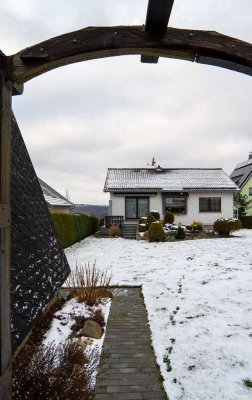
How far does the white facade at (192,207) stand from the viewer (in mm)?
29531

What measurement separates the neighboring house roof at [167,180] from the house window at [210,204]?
3.28 ft

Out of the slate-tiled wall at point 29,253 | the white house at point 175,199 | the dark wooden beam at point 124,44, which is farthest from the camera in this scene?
the white house at point 175,199

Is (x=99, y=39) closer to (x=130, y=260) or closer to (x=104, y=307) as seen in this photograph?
(x=104, y=307)

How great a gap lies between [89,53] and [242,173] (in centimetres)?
4191

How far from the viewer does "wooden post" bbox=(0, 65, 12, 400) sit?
8.09 feet

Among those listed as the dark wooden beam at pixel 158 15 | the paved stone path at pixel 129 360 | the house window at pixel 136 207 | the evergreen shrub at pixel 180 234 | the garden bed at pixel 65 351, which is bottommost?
the paved stone path at pixel 129 360

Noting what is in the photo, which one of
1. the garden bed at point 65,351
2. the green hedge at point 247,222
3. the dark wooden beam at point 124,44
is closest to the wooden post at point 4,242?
the dark wooden beam at point 124,44

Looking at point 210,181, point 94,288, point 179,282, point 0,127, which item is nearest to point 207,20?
point 0,127

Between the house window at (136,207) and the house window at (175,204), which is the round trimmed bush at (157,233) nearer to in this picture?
the house window at (136,207)

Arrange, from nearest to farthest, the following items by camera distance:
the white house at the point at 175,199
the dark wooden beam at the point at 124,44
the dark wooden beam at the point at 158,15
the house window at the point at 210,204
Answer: the dark wooden beam at the point at 158,15 < the dark wooden beam at the point at 124,44 < the white house at the point at 175,199 < the house window at the point at 210,204

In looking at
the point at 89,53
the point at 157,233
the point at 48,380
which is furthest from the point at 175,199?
the point at 89,53

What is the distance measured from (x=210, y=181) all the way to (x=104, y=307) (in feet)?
83.2

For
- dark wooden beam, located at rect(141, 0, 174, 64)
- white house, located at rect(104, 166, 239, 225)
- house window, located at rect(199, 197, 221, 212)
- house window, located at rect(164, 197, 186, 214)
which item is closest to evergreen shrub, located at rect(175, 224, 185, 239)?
white house, located at rect(104, 166, 239, 225)

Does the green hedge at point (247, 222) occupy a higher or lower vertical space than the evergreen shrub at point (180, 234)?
higher
